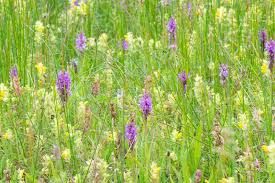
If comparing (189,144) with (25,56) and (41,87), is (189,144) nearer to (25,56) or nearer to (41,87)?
(41,87)

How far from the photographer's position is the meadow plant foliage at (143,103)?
7.43 feet

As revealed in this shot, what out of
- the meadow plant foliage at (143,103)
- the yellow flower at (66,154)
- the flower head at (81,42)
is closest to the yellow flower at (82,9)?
the meadow plant foliage at (143,103)

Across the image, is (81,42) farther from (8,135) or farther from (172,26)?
(8,135)

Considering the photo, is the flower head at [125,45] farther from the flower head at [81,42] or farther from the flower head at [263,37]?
the flower head at [263,37]

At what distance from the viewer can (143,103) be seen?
228 cm

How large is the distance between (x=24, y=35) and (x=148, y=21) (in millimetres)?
826

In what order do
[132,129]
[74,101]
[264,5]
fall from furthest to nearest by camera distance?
[264,5], [74,101], [132,129]

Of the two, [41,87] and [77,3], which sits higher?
[77,3]

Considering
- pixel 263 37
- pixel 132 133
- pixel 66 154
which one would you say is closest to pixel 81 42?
pixel 263 37

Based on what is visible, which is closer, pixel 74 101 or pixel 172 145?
pixel 172 145

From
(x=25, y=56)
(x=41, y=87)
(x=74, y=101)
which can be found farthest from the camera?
(x=25, y=56)

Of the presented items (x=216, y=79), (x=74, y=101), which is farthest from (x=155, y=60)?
(x=74, y=101)

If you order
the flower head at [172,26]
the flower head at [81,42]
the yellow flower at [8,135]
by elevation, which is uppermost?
the flower head at [172,26]

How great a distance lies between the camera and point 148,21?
13.5 feet
